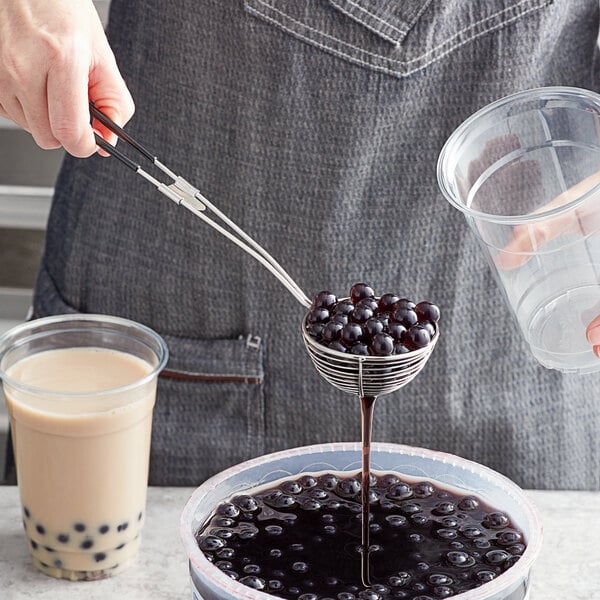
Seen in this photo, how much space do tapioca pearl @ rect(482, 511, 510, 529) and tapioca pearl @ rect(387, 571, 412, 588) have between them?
0.11 meters

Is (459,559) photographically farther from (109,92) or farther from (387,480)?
(109,92)

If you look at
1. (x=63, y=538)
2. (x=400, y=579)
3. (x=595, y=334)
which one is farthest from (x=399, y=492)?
(x=63, y=538)

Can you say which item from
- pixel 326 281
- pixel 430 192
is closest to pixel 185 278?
pixel 326 281

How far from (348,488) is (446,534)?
11cm

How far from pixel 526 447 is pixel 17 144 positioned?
1227 mm

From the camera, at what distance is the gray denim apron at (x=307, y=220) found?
124 centimetres

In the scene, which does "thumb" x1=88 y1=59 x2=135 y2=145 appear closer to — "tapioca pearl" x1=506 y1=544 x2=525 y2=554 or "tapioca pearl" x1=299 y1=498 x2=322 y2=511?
"tapioca pearl" x1=299 y1=498 x2=322 y2=511

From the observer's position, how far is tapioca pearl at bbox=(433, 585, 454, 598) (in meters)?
0.87

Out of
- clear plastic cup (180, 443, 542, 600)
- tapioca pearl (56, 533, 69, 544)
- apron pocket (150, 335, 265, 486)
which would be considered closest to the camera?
clear plastic cup (180, 443, 542, 600)

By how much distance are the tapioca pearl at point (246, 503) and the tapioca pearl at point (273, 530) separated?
0.03m

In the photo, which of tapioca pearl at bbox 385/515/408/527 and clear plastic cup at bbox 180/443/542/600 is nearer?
clear plastic cup at bbox 180/443/542/600

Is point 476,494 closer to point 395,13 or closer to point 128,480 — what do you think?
point 128,480

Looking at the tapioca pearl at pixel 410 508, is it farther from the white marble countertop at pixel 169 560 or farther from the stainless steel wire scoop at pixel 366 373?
the white marble countertop at pixel 169 560

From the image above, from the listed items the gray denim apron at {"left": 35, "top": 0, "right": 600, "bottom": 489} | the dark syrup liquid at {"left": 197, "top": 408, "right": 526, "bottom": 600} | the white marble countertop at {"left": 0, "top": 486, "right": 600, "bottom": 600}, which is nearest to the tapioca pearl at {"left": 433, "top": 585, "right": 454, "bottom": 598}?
the dark syrup liquid at {"left": 197, "top": 408, "right": 526, "bottom": 600}
